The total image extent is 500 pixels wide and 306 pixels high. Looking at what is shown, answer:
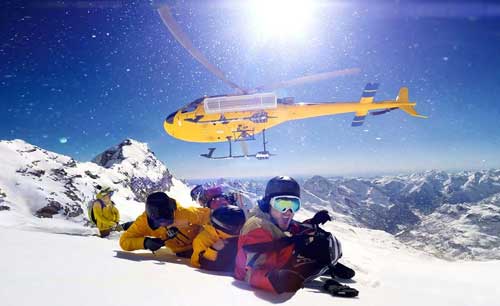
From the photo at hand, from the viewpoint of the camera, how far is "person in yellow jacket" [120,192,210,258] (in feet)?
14.6

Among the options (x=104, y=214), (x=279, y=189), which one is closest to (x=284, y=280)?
(x=279, y=189)

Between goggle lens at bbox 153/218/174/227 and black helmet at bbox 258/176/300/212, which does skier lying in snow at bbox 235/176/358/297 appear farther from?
goggle lens at bbox 153/218/174/227

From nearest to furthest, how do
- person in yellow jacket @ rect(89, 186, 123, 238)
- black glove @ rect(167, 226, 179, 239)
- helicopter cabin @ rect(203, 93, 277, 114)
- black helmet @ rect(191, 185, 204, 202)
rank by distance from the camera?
black glove @ rect(167, 226, 179, 239) → black helmet @ rect(191, 185, 204, 202) → person in yellow jacket @ rect(89, 186, 123, 238) → helicopter cabin @ rect(203, 93, 277, 114)

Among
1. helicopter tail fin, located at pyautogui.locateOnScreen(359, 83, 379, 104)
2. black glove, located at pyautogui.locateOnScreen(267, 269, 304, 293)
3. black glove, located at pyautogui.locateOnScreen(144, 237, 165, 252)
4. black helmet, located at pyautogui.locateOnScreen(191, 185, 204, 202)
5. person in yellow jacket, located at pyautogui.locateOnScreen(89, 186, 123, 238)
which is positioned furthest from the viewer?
helicopter tail fin, located at pyautogui.locateOnScreen(359, 83, 379, 104)

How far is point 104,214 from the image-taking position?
8539 mm

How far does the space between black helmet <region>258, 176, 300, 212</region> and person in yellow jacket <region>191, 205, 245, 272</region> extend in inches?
13.6

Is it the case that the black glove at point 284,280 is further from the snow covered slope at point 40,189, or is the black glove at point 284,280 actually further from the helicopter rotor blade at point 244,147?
the helicopter rotor blade at point 244,147

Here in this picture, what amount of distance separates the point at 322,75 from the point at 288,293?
591 inches

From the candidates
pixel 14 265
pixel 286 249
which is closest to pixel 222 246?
A: pixel 286 249

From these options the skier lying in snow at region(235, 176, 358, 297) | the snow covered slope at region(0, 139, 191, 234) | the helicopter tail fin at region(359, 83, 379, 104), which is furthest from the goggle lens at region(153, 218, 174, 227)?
the helicopter tail fin at region(359, 83, 379, 104)

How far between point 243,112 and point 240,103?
6.90 feet

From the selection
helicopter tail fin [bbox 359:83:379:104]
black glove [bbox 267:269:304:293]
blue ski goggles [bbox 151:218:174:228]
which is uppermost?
helicopter tail fin [bbox 359:83:379:104]

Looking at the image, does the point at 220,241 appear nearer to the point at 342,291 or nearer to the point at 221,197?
the point at 221,197

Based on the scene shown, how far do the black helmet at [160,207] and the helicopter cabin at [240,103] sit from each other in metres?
A: 11.4
